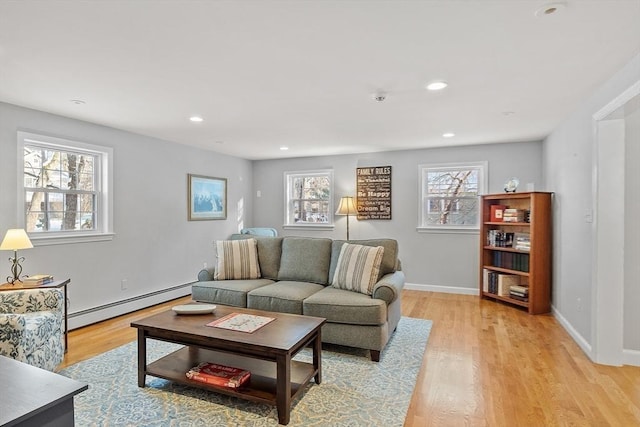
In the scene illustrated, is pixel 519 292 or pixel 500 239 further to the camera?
pixel 500 239

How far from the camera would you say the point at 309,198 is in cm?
633

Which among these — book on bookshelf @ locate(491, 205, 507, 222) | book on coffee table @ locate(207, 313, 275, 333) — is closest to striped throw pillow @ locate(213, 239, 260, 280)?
book on coffee table @ locate(207, 313, 275, 333)

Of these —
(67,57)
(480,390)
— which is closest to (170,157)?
(67,57)

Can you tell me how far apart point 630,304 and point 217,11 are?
3.64m

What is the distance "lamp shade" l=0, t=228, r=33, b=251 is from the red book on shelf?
1.83m

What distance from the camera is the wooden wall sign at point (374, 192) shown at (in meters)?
5.67

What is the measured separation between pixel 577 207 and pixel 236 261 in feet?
11.4

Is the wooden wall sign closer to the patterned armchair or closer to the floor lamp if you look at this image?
the floor lamp

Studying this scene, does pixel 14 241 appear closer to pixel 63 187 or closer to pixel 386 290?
pixel 63 187

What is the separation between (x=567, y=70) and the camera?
2.47 meters

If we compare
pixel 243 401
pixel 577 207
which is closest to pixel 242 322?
pixel 243 401

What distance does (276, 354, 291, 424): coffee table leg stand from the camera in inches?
79.5

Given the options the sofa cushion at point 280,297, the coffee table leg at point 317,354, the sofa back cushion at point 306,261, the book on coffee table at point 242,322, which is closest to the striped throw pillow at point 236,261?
the sofa back cushion at point 306,261

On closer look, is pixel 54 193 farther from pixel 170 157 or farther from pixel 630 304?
pixel 630 304
